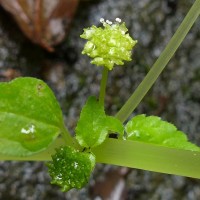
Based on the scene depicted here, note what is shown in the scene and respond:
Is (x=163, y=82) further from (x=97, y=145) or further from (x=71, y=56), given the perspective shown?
(x=97, y=145)

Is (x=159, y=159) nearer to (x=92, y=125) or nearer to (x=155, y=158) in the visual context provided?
(x=155, y=158)

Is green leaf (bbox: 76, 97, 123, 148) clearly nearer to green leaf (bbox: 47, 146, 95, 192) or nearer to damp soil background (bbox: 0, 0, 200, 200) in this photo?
green leaf (bbox: 47, 146, 95, 192)

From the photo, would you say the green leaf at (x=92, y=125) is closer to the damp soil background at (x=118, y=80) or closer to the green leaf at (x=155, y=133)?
the green leaf at (x=155, y=133)

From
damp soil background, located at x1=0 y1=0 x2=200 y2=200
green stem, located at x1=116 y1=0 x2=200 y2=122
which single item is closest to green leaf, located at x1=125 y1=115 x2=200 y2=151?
green stem, located at x1=116 y1=0 x2=200 y2=122

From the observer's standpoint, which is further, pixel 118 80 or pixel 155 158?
pixel 118 80

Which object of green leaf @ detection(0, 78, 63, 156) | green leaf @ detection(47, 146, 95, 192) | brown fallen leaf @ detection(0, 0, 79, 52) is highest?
brown fallen leaf @ detection(0, 0, 79, 52)

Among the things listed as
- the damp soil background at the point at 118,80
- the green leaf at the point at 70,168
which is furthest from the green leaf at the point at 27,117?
the damp soil background at the point at 118,80

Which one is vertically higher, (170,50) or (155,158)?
(170,50)

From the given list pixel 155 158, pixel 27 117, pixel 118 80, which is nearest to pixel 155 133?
pixel 155 158
